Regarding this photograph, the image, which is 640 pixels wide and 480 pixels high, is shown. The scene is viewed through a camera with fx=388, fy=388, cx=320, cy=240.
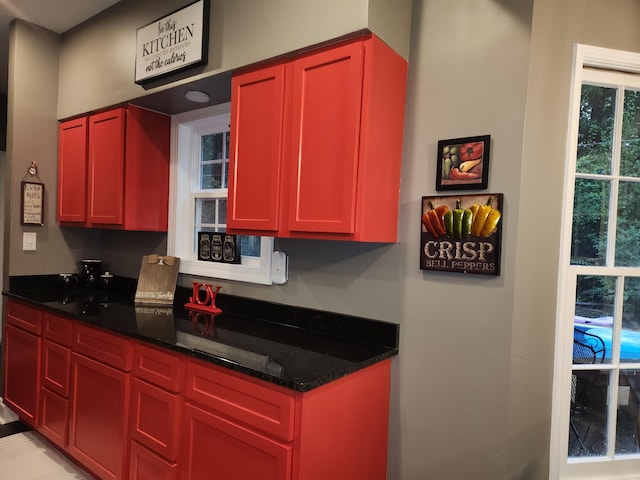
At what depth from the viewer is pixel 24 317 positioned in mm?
2537

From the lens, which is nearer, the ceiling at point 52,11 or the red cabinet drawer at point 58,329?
the red cabinet drawer at point 58,329

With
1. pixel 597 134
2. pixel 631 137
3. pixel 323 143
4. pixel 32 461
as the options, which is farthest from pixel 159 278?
pixel 631 137

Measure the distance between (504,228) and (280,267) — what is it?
1122 millimetres

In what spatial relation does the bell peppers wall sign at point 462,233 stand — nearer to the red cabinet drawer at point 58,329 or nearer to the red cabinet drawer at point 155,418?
the red cabinet drawer at point 155,418

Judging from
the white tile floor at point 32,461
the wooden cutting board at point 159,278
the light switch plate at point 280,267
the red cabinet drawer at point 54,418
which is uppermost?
the light switch plate at point 280,267

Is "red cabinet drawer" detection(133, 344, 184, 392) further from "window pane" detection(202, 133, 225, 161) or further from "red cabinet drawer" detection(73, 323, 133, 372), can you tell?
"window pane" detection(202, 133, 225, 161)

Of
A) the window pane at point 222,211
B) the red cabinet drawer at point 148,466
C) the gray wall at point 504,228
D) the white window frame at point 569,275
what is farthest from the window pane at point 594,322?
the window pane at point 222,211

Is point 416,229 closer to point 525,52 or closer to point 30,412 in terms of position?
point 525,52

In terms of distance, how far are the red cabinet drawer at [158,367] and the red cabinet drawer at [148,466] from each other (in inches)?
12.7

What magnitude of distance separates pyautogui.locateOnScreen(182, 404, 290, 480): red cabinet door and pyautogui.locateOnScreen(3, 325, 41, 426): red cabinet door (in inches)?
58.0

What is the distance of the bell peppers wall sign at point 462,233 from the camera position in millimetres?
1481

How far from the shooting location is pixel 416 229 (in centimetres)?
168

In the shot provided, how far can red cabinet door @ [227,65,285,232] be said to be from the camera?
5.55 feet

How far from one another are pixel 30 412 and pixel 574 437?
3.09 meters
